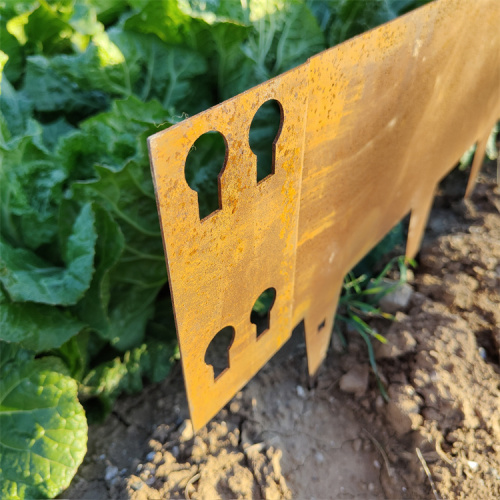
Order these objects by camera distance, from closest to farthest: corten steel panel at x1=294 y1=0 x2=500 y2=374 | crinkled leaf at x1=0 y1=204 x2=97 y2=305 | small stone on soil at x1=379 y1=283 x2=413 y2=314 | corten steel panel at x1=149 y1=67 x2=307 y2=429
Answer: corten steel panel at x1=149 y1=67 x2=307 y2=429, corten steel panel at x1=294 y1=0 x2=500 y2=374, crinkled leaf at x1=0 y1=204 x2=97 y2=305, small stone on soil at x1=379 y1=283 x2=413 y2=314

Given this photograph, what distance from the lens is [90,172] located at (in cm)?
171

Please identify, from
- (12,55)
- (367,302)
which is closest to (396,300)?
(367,302)

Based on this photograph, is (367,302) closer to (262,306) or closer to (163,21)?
(262,306)

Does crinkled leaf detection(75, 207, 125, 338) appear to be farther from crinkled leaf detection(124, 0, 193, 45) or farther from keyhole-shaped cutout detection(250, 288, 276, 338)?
crinkled leaf detection(124, 0, 193, 45)

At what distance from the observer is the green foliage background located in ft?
5.13

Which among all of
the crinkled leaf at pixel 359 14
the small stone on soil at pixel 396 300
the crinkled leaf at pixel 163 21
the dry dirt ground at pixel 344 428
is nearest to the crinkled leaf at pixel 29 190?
the crinkled leaf at pixel 163 21

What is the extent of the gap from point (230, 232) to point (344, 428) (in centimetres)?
104

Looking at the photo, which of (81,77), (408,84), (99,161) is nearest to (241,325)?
(99,161)

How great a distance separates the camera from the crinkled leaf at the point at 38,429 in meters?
1.56

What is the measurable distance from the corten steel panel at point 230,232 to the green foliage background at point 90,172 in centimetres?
43

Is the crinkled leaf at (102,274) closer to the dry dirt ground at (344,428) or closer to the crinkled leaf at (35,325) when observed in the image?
the crinkled leaf at (35,325)

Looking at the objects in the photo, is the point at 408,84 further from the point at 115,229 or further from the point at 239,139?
the point at 115,229

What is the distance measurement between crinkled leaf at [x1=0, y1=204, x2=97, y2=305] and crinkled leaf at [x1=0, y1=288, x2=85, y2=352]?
0.25 ft

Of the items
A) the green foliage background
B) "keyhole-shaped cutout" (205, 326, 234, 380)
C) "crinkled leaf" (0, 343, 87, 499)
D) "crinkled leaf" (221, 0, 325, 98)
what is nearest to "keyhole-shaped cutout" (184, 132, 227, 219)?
the green foliage background
